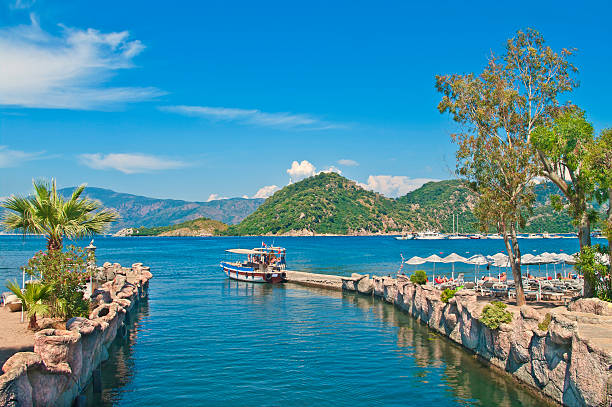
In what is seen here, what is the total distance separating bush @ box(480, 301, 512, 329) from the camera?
1862cm

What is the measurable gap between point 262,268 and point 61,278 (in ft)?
125

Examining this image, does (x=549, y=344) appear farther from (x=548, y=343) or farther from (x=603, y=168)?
(x=603, y=168)

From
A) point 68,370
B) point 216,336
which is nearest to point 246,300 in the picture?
point 216,336

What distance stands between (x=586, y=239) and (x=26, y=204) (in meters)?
25.8

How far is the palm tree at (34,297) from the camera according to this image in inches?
652

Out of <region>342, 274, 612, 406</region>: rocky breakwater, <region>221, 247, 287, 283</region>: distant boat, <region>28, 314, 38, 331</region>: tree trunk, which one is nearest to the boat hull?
<region>221, 247, 287, 283</region>: distant boat

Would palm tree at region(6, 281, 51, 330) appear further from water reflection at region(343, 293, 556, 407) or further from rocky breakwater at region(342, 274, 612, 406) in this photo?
rocky breakwater at region(342, 274, 612, 406)

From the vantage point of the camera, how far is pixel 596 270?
20.5 meters

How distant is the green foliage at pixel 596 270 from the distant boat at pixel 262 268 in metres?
36.2

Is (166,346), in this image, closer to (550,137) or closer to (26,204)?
(26,204)

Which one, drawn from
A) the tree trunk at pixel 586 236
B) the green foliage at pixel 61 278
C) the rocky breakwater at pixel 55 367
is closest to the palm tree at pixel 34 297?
the green foliage at pixel 61 278

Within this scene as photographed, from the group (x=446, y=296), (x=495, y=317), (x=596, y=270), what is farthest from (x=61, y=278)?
(x=596, y=270)

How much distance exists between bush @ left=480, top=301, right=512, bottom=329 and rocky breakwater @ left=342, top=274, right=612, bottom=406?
0.27 metres

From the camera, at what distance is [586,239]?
22234 millimetres
